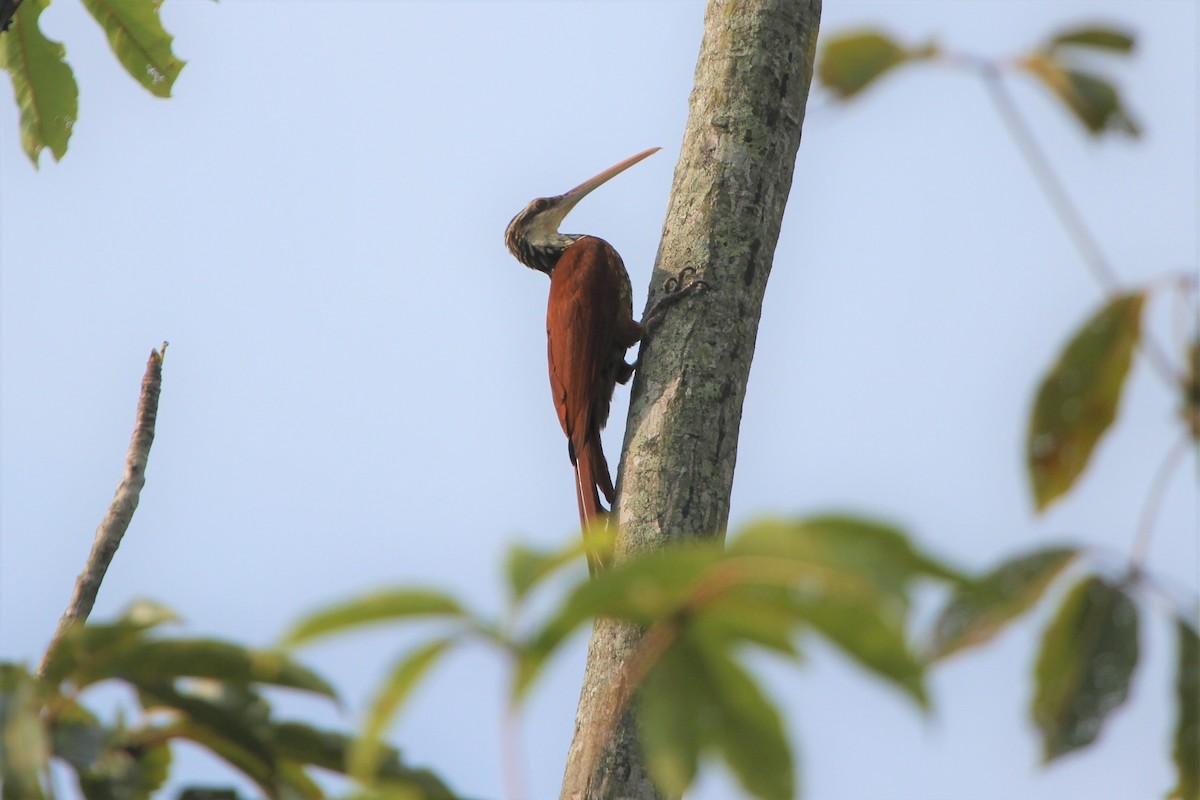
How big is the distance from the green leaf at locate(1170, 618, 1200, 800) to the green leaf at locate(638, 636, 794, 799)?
327 mm

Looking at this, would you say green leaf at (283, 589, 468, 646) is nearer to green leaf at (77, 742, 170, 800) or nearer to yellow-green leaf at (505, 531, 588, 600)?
yellow-green leaf at (505, 531, 588, 600)

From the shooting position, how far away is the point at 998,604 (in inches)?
37.5

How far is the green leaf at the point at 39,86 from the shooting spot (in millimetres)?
2316

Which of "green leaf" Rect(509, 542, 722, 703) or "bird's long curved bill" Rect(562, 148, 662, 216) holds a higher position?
"bird's long curved bill" Rect(562, 148, 662, 216)

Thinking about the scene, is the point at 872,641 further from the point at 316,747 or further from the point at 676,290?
the point at 676,290

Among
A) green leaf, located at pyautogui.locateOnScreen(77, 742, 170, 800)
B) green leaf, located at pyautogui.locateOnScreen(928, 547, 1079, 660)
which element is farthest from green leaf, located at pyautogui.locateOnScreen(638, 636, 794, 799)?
green leaf, located at pyautogui.locateOnScreen(77, 742, 170, 800)

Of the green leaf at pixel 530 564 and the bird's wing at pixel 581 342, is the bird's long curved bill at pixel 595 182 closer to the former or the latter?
the bird's wing at pixel 581 342

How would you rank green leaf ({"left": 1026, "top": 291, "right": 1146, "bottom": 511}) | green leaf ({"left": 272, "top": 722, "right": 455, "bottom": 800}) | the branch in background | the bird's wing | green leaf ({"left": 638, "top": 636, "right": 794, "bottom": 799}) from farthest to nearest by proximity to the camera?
1. the bird's wing
2. the branch in background
3. green leaf ({"left": 272, "top": 722, "right": 455, "bottom": 800})
4. green leaf ({"left": 1026, "top": 291, "right": 1146, "bottom": 511})
5. green leaf ({"left": 638, "top": 636, "right": 794, "bottom": 799})

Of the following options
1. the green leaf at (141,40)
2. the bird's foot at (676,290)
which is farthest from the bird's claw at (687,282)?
the green leaf at (141,40)

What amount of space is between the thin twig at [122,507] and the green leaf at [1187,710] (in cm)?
136

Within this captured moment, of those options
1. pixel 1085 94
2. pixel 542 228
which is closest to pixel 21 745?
pixel 1085 94

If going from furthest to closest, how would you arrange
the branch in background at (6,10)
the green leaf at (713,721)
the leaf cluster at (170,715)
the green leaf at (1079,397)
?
the branch in background at (6,10) → the leaf cluster at (170,715) → the green leaf at (1079,397) → the green leaf at (713,721)

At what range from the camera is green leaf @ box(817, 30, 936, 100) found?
1.04m

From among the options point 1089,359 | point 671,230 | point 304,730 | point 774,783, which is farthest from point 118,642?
point 671,230
